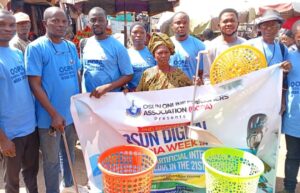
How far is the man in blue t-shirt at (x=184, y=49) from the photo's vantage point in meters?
4.10

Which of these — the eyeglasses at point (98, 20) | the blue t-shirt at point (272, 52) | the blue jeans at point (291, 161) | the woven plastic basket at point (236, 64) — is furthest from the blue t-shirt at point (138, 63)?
the blue jeans at point (291, 161)

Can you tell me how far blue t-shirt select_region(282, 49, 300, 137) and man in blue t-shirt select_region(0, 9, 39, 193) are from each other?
263 cm

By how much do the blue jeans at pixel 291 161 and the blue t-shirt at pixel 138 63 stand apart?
6.08 ft

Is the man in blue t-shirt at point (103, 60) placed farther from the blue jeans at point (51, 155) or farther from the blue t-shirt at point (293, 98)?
the blue t-shirt at point (293, 98)

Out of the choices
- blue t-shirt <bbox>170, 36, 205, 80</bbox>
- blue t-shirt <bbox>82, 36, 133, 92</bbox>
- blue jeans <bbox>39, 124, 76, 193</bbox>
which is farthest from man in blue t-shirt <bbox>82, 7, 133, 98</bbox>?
blue t-shirt <bbox>170, 36, 205, 80</bbox>

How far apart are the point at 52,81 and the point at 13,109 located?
1.50ft

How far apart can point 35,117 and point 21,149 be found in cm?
34

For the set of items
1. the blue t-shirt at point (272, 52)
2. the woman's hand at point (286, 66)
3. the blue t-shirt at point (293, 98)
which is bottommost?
the blue t-shirt at point (293, 98)

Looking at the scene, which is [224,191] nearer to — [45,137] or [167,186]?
[167,186]

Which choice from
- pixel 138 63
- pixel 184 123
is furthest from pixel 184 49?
pixel 184 123

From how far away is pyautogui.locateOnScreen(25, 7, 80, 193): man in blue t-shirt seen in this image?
10.0 feet

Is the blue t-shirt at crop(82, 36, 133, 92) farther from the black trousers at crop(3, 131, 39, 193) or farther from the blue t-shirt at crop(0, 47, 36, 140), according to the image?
the black trousers at crop(3, 131, 39, 193)

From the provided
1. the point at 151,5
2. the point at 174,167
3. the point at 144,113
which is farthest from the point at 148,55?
the point at 151,5

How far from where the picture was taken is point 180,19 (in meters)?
4.18
